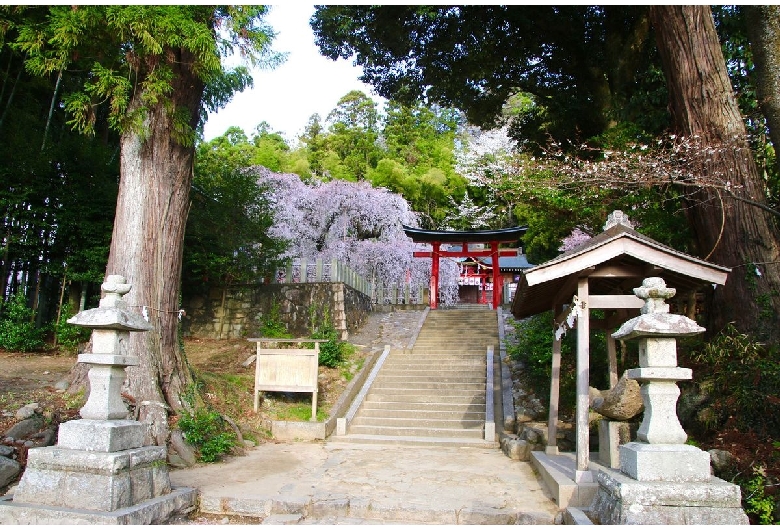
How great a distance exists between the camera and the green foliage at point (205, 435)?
6.89 meters

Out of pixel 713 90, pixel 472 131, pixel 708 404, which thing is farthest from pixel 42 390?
pixel 472 131

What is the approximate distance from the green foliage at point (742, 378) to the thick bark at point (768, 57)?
7.68 ft

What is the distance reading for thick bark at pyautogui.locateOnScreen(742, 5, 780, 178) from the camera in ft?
21.3

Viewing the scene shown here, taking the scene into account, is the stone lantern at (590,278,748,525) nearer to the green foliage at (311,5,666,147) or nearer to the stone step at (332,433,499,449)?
the stone step at (332,433,499,449)

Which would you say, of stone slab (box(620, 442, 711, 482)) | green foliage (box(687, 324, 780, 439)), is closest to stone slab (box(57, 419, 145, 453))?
stone slab (box(620, 442, 711, 482))

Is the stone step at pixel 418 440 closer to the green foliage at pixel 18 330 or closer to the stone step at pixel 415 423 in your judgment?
the stone step at pixel 415 423

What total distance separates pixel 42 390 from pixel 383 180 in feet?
77.5

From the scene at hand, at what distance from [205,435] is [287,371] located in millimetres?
2486

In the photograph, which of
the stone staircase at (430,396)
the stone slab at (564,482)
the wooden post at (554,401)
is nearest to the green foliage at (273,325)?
the stone staircase at (430,396)

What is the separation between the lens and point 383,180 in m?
29.5

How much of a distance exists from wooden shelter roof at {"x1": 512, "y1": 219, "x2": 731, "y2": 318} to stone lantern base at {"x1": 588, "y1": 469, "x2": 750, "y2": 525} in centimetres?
222

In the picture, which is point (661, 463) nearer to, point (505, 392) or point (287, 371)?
point (505, 392)

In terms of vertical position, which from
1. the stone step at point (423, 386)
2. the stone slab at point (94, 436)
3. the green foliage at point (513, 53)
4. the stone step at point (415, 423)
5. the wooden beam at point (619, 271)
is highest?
the green foliage at point (513, 53)

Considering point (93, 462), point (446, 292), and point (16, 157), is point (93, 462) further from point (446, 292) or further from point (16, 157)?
point (446, 292)
